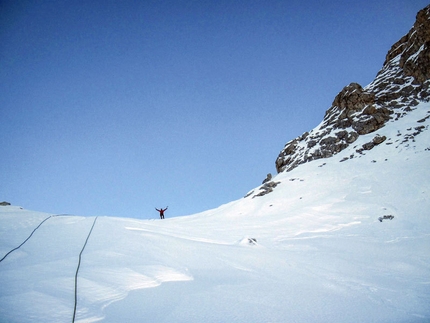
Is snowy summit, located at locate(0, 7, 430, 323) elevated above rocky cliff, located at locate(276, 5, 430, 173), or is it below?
below

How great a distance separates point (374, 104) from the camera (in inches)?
1272

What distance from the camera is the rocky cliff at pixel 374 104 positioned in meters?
29.5

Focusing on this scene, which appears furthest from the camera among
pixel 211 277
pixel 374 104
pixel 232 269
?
pixel 374 104

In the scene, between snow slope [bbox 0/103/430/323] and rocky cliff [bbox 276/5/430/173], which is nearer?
snow slope [bbox 0/103/430/323]

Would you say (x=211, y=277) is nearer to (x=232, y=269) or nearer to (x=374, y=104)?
(x=232, y=269)

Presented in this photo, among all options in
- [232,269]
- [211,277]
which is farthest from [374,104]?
[211,277]

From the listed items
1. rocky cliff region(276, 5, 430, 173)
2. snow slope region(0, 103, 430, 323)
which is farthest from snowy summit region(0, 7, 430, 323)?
rocky cliff region(276, 5, 430, 173)

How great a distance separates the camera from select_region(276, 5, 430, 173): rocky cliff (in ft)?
96.7

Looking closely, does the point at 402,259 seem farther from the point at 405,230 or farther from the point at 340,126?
the point at 340,126

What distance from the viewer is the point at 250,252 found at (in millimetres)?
6977

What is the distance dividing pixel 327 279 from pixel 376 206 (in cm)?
1242

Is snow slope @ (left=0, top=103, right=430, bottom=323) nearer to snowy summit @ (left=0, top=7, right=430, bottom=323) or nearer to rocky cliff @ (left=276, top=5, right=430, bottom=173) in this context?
snowy summit @ (left=0, top=7, right=430, bottom=323)

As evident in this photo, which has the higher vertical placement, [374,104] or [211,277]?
[374,104]

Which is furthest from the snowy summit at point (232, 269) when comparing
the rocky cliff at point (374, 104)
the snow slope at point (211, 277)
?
the rocky cliff at point (374, 104)
